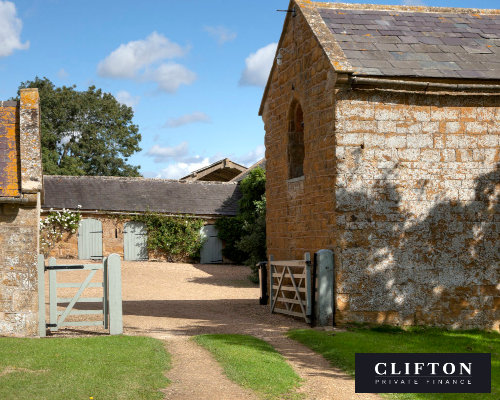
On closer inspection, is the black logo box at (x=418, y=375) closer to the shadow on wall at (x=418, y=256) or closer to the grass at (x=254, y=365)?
the grass at (x=254, y=365)

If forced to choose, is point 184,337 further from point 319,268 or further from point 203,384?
point 203,384

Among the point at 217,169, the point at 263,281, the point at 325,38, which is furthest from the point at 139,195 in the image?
the point at 325,38

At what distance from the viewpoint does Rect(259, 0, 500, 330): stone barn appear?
1230 centimetres

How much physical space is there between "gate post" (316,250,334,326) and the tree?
35973mm

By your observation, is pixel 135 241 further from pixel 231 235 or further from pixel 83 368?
pixel 83 368

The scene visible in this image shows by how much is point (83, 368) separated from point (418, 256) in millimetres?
6805

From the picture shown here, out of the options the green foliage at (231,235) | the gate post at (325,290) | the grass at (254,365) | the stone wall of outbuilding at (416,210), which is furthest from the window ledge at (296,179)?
the green foliage at (231,235)

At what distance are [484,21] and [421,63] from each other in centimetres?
345

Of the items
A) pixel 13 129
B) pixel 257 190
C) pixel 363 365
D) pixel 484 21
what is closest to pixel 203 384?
pixel 363 365

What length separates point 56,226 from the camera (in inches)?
1180

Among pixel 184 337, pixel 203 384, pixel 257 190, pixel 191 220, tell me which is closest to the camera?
pixel 203 384

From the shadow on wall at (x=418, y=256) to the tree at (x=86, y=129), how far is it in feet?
119

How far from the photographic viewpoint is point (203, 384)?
8.06 metres

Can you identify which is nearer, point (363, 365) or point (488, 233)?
point (363, 365)
